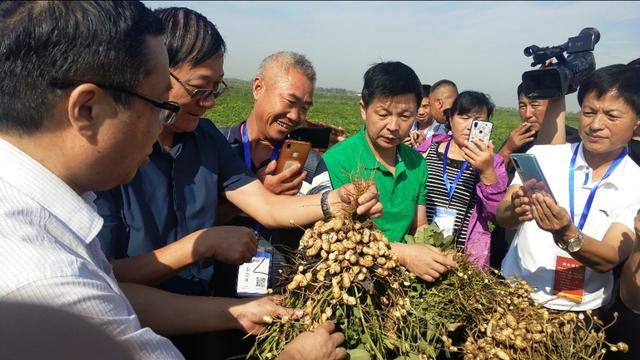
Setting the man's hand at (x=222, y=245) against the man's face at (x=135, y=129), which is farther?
the man's hand at (x=222, y=245)

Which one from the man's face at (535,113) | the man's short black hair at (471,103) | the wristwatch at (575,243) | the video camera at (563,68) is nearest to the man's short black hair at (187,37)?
the wristwatch at (575,243)

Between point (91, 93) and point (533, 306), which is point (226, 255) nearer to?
point (91, 93)

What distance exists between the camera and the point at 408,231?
2635mm

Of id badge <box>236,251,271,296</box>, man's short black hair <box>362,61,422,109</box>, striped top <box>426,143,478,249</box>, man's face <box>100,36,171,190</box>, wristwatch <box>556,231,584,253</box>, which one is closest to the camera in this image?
man's face <box>100,36,171,190</box>

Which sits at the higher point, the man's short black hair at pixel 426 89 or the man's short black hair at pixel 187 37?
the man's short black hair at pixel 426 89

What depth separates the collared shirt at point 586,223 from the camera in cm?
231

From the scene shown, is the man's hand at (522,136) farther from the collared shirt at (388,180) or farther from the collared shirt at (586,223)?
the collared shirt at (388,180)

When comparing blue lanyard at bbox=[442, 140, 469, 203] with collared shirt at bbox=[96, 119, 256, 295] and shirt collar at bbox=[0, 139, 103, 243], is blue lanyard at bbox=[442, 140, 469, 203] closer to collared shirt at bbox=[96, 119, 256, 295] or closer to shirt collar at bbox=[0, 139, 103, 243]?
collared shirt at bbox=[96, 119, 256, 295]

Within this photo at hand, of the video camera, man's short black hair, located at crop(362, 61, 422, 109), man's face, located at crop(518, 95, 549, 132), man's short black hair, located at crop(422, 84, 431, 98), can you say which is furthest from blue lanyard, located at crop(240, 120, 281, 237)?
man's short black hair, located at crop(422, 84, 431, 98)

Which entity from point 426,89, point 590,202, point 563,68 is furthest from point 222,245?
point 426,89

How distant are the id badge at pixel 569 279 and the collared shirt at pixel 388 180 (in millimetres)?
825

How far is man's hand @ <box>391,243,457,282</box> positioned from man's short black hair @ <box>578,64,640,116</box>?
1429 mm

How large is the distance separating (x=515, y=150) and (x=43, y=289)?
376 cm

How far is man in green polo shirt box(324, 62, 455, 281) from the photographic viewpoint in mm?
2551
